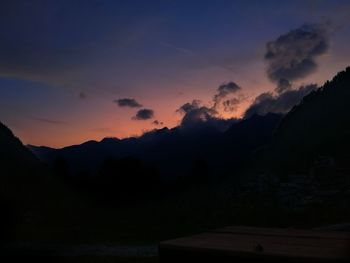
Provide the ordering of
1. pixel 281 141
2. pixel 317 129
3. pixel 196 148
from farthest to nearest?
pixel 196 148 → pixel 281 141 → pixel 317 129

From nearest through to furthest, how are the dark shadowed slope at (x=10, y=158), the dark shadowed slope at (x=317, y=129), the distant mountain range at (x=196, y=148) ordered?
the dark shadowed slope at (x=317, y=129)
the dark shadowed slope at (x=10, y=158)
the distant mountain range at (x=196, y=148)

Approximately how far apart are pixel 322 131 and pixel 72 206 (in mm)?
29351

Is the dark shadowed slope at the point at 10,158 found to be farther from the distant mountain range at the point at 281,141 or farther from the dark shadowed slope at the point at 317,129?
the dark shadowed slope at the point at 317,129

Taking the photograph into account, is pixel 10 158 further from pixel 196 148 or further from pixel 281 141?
pixel 196 148

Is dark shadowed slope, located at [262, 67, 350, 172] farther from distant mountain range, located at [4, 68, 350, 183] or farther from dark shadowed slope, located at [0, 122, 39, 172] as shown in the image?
dark shadowed slope, located at [0, 122, 39, 172]

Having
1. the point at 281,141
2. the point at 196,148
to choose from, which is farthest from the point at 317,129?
the point at 196,148

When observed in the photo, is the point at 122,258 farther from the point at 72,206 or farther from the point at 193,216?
the point at 72,206

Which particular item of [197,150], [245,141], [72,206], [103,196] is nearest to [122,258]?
Result: [72,206]

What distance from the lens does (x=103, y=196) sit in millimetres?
42844

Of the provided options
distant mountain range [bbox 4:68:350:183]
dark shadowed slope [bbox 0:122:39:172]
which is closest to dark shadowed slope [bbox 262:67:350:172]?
distant mountain range [bbox 4:68:350:183]

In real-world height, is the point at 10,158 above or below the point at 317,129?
below

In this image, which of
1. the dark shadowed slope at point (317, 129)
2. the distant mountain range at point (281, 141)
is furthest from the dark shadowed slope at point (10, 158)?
the dark shadowed slope at point (317, 129)

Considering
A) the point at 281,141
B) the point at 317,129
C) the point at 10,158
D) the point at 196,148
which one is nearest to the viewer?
the point at 10,158

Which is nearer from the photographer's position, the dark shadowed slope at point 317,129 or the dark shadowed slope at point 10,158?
the dark shadowed slope at point 317,129
